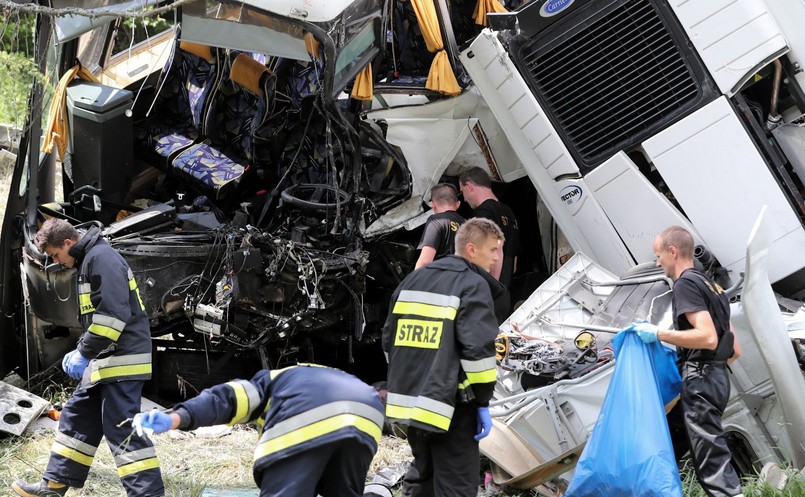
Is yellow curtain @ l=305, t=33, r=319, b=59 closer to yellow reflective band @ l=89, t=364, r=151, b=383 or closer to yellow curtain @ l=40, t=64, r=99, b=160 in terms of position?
yellow reflective band @ l=89, t=364, r=151, b=383

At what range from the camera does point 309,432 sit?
11.1 ft

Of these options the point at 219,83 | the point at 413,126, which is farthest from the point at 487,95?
the point at 219,83

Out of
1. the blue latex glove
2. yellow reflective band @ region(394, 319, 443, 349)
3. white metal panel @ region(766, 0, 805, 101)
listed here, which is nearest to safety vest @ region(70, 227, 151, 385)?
yellow reflective band @ region(394, 319, 443, 349)

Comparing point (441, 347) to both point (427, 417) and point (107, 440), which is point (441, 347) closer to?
point (427, 417)

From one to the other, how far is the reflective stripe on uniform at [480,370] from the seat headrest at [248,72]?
3.76 metres

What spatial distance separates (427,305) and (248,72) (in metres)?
3.59

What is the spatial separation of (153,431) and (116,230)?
334 centimetres

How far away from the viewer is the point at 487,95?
253 inches

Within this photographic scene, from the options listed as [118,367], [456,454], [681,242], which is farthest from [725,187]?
[118,367]

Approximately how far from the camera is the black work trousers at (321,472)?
3375 mm

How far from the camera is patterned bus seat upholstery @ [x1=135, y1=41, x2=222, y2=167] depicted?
7438mm

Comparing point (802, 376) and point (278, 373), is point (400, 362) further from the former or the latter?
point (802, 376)

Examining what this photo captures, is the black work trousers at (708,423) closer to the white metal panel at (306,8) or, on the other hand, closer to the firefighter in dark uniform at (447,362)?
the firefighter in dark uniform at (447,362)

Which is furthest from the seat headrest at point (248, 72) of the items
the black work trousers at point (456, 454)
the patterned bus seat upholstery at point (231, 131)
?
the black work trousers at point (456, 454)
